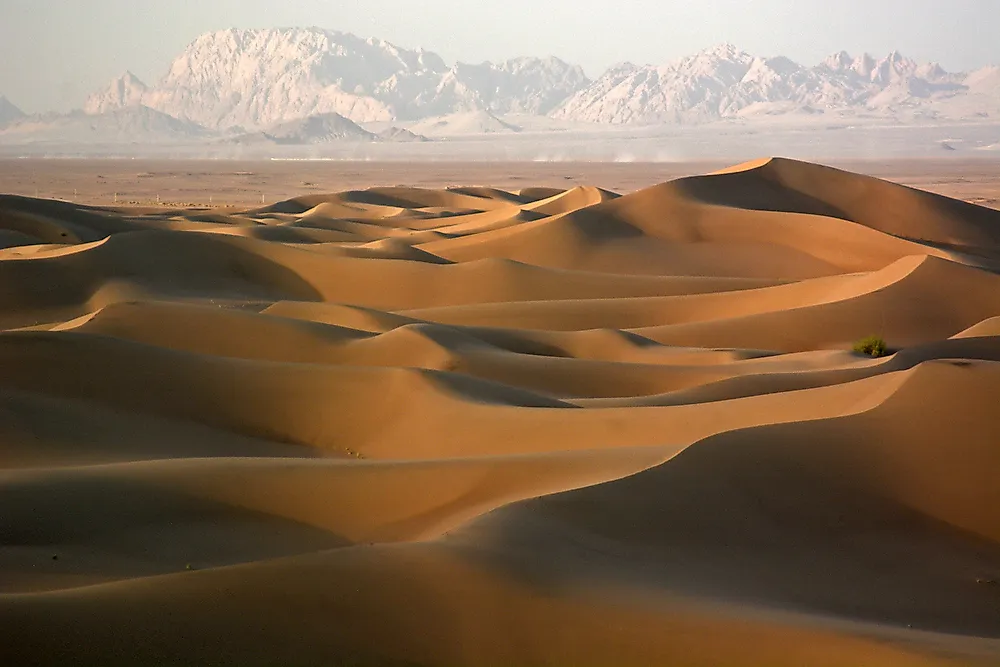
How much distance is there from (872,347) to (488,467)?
43.0 feet

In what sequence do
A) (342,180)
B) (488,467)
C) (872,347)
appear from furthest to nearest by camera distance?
(342,180)
(872,347)
(488,467)

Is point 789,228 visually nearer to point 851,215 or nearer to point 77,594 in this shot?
point 851,215

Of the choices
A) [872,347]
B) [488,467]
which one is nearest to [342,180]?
[872,347]

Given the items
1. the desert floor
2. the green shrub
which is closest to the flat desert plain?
the green shrub

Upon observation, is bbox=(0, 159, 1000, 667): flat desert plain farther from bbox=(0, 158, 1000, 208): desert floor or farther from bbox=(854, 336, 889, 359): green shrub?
bbox=(0, 158, 1000, 208): desert floor

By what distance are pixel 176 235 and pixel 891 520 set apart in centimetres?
2548

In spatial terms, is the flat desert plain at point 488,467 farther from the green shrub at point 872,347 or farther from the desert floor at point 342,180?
the desert floor at point 342,180

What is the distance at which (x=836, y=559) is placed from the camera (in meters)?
9.22

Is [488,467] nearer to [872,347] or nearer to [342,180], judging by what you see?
[872,347]

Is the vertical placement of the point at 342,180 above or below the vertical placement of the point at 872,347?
below

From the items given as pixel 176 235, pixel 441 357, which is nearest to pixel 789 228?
pixel 176 235

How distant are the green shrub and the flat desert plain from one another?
2.40ft

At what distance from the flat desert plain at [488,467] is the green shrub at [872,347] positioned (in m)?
0.73

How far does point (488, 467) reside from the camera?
10.9 m
